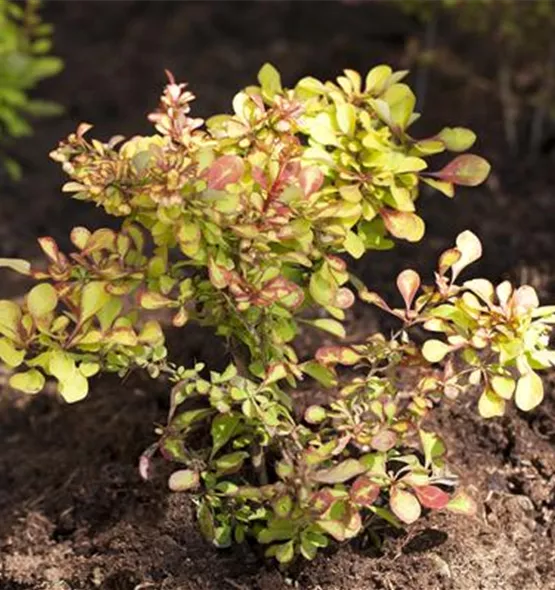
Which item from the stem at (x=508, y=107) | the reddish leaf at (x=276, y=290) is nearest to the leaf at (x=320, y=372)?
the reddish leaf at (x=276, y=290)

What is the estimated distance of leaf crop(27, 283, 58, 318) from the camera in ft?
6.98

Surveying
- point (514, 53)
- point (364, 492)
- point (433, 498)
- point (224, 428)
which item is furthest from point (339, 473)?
point (514, 53)

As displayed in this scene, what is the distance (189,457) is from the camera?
225 cm

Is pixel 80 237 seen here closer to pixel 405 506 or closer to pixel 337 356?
pixel 337 356

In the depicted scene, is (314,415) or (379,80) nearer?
(314,415)

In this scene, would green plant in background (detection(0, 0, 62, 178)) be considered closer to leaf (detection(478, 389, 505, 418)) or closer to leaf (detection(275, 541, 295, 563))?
leaf (detection(275, 541, 295, 563))

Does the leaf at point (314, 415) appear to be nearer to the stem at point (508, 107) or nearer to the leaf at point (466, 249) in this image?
the leaf at point (466, 249)

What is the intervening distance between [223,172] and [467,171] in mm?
486

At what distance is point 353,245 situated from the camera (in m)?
2.19

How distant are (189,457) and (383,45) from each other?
2987 mm

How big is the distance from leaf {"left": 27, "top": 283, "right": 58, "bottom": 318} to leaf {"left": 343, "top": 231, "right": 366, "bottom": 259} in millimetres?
526

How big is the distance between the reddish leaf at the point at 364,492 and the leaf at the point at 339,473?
0.15ft

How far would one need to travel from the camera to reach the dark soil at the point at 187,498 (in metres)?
2.38

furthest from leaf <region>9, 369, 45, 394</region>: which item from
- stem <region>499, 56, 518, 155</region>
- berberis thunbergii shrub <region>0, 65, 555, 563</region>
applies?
stem <region>499, 56, 518, 155</region>
